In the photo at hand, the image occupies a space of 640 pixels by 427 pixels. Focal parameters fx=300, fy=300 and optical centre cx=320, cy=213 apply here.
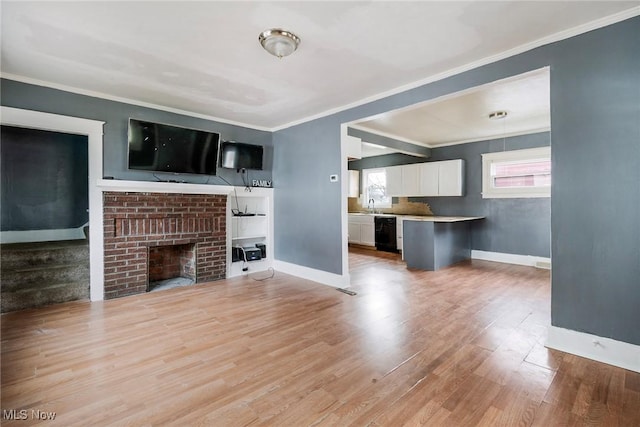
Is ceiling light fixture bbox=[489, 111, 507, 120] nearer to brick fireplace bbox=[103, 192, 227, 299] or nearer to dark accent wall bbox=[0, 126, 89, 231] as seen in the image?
brick fireplace bbox=[103, 192, 227, 299]

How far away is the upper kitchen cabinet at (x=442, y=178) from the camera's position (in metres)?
6.16

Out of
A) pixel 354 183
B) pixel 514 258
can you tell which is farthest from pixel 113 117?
pixel 514 258

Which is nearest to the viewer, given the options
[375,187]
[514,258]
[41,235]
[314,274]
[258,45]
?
[258,45]

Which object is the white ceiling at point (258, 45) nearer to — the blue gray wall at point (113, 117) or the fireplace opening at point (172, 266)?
the blue gray wall at point (113, 117)

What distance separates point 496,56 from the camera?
2600 mm

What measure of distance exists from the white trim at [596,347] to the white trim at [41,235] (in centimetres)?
552

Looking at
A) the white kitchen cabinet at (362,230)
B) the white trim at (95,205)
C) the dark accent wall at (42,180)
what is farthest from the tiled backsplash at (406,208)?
the dark accent wall at (42,180)

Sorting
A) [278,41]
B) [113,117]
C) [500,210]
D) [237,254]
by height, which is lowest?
[237,254]

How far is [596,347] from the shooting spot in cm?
217

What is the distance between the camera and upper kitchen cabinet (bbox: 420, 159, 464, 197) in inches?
243

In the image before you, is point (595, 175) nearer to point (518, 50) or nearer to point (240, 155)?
point (518, 50)

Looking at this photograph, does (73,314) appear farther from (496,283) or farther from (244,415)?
(496,283)

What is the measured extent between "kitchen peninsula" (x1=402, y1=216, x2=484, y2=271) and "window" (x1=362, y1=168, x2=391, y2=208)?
237cm

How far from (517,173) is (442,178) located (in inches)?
52.3
